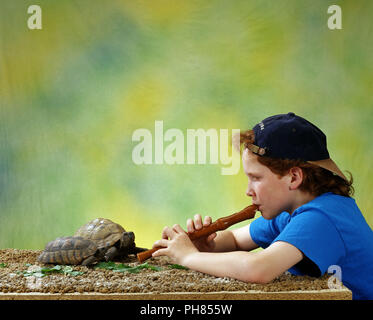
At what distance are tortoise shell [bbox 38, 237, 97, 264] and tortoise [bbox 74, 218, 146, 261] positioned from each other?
5 centimetres

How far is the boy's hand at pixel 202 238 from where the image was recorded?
1.70m

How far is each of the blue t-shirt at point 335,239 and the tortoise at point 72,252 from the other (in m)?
0.62

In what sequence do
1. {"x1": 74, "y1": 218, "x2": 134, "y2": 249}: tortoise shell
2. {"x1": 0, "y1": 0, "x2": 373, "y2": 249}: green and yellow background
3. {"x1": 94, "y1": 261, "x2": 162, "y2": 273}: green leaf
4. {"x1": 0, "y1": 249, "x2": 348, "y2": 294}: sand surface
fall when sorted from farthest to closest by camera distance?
{"x1": 0, "y1": 0, "x2": 373, "y2": 249}: green and yellow background < {"x1": 74, "y1": 218, "x2": 134, "y2": 249}: tortoise shell < {"x1": 94, "y1": 261, "x2": 162, "y2": 273}: green leaf < {"x1": 0, "y1": 249, "x2": 348, "y2": 294}: sand surface

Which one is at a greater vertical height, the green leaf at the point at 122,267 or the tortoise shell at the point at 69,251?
the tortoise shell at the point at 69,251

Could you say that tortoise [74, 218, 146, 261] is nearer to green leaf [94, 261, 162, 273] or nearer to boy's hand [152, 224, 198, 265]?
green leaf [94, 261, 162, 273]

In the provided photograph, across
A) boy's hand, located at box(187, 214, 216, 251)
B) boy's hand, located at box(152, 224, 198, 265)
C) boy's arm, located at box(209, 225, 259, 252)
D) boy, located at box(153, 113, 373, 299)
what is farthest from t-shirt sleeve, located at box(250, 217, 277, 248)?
boy's hand, located at box(152, 224, 198, 265)

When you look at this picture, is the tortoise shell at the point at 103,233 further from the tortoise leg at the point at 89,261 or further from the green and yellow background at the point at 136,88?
the green and yellow background at the point at 136,88

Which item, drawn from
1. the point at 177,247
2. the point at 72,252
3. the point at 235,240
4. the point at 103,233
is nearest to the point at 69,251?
the point at 72,252

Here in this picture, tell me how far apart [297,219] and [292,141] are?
8.5 inches

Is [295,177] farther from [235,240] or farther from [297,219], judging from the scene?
[235,240]

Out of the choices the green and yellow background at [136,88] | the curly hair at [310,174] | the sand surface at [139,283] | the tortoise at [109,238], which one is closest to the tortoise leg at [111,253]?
the tortoise at [109,238]

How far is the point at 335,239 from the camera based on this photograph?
1.41 meters

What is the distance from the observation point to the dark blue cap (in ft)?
4.91
